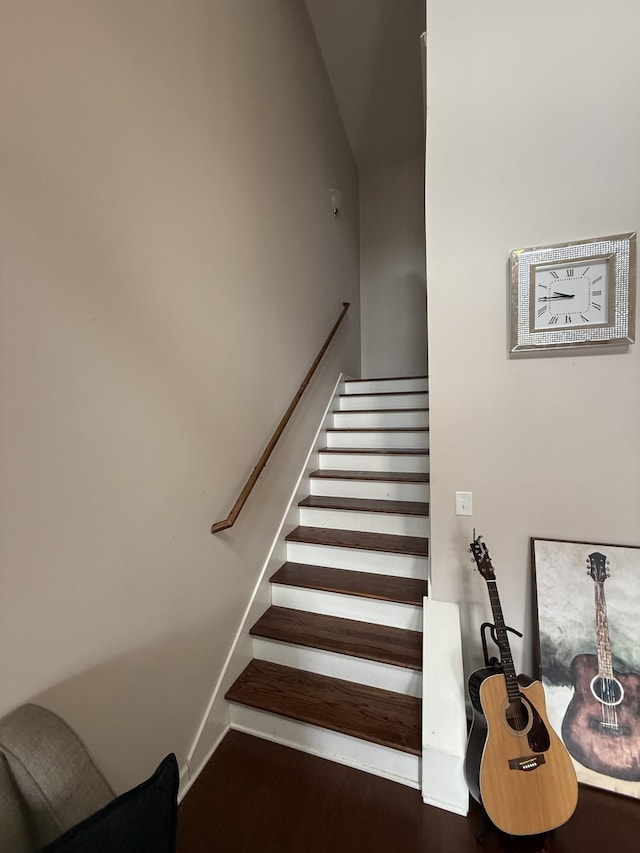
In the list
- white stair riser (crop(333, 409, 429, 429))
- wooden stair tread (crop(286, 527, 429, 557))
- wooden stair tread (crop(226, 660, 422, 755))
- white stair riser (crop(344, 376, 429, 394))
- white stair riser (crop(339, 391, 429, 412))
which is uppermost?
white stair riser (crop(344, 376, 429, 394))

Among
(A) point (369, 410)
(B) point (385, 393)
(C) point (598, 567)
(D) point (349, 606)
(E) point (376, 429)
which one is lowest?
(D) point (349, 606)

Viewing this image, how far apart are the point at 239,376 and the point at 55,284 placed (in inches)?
35.8

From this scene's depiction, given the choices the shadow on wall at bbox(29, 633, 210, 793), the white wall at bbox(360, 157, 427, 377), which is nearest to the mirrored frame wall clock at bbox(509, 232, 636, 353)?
the shadow on wall at bbox(29, 633, 210, 793)

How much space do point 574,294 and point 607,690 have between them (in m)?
1.51

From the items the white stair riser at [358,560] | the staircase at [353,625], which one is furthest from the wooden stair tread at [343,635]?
the white stair riser at [358,560]

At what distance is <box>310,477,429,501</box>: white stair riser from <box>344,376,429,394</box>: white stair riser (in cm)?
122

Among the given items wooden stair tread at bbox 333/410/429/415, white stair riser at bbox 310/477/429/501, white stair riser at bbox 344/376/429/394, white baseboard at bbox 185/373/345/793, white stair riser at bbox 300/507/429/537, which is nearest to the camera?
white baseboard at bbox 185/373/345/793

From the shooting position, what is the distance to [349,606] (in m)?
1.90

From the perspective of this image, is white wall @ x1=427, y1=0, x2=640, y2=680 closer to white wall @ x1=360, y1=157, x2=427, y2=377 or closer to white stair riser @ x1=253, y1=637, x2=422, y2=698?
white stair riser @ x1=253, y1=637, x2=422, y2=698

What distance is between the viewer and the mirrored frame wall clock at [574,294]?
138 cm

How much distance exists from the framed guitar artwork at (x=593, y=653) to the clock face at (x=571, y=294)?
882 millimetres

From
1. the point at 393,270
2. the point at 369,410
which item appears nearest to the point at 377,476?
the point at 369,410

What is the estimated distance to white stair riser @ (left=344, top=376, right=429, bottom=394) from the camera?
3.37m

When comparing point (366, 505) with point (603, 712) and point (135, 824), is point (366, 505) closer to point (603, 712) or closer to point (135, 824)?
point (603, 712)
